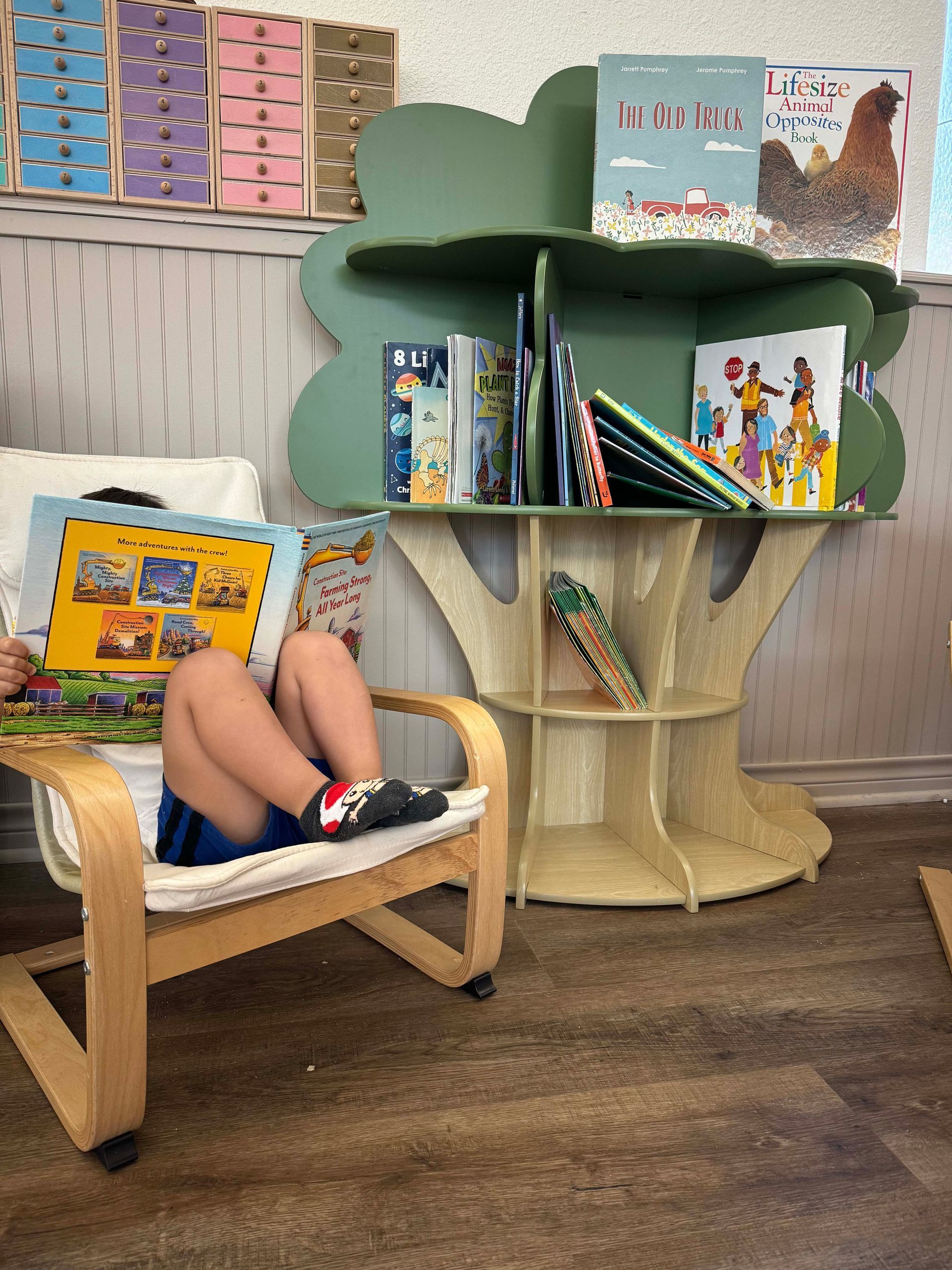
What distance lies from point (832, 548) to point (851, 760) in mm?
536

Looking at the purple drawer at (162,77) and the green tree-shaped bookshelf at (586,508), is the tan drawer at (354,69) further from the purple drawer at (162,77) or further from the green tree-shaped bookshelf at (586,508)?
the purple drawer at (162,77)

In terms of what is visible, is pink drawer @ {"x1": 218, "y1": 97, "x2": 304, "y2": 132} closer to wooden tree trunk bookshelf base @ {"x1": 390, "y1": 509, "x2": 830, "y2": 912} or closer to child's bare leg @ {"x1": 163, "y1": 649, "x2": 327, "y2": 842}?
wooden tree trunk bookshelf base @ {"x1": 390, "y1": 509, "x2": 830, "y2": 912}

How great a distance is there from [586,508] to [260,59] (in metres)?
1.02

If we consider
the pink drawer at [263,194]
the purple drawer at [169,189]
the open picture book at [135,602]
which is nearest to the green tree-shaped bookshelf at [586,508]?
the pink drawer at [263,194]

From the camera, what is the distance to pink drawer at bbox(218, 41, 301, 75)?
59.3 inches

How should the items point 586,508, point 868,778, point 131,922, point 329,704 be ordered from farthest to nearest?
point 868,778
point 586,508
point 329,704
point 131,922

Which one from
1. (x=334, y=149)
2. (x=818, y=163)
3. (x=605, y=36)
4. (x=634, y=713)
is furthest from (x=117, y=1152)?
(x=605, y=36)

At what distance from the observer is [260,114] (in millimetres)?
1543

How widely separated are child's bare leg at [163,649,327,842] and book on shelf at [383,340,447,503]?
68cm

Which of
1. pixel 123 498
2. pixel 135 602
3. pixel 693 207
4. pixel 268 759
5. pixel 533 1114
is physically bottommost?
pixel 533 1114

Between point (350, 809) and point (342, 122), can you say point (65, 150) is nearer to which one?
point (342, 122)

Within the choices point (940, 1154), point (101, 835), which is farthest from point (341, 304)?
point (940, 1154)

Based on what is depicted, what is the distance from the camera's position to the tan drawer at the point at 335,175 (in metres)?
1.60

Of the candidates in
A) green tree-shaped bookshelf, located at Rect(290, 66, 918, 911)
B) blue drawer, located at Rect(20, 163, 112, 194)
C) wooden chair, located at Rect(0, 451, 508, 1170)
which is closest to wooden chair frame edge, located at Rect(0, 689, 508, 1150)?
wooden chair, located at Rect(0, 451, 508, 1170)
